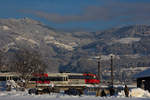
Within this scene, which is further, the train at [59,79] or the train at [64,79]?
the train at [64,79]

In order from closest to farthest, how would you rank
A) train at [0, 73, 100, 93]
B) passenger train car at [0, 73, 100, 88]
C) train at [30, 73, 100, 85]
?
1. train at [0, 73, 100, 93]
2. passenger train car at [0, 73, 100, 88]
3. train at [30, 73, 100, 85]

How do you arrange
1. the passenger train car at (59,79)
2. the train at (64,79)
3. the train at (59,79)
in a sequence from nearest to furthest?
1. the train at (59,79)
2. the passenger train car at (59,79)
3. the train at (64,79)

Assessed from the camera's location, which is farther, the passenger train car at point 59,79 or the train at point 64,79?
the train at point 64,79

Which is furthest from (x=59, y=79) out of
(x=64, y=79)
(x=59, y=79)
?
(x=64, y=79)

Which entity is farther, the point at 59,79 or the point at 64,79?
the point at 59,79

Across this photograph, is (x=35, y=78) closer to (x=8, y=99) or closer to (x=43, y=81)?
(x=43, y=81)

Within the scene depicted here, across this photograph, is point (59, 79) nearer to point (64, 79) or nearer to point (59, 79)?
point (59, 79)

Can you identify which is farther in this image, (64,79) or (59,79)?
(59,79)

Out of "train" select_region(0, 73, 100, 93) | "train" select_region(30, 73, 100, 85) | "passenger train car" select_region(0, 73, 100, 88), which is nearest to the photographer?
"train" select_region(0, 73, 100, 93)

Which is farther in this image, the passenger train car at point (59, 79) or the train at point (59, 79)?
the passenger train car at point (59, 79)

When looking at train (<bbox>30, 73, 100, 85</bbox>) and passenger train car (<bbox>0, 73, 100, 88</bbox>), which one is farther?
train (<bbox>30, 73, 100, 85</bbox>)

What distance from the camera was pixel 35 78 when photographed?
98125 mm

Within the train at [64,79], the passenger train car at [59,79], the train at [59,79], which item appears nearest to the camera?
the train at [59,79]

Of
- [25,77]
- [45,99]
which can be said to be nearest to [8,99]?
[45,99]
